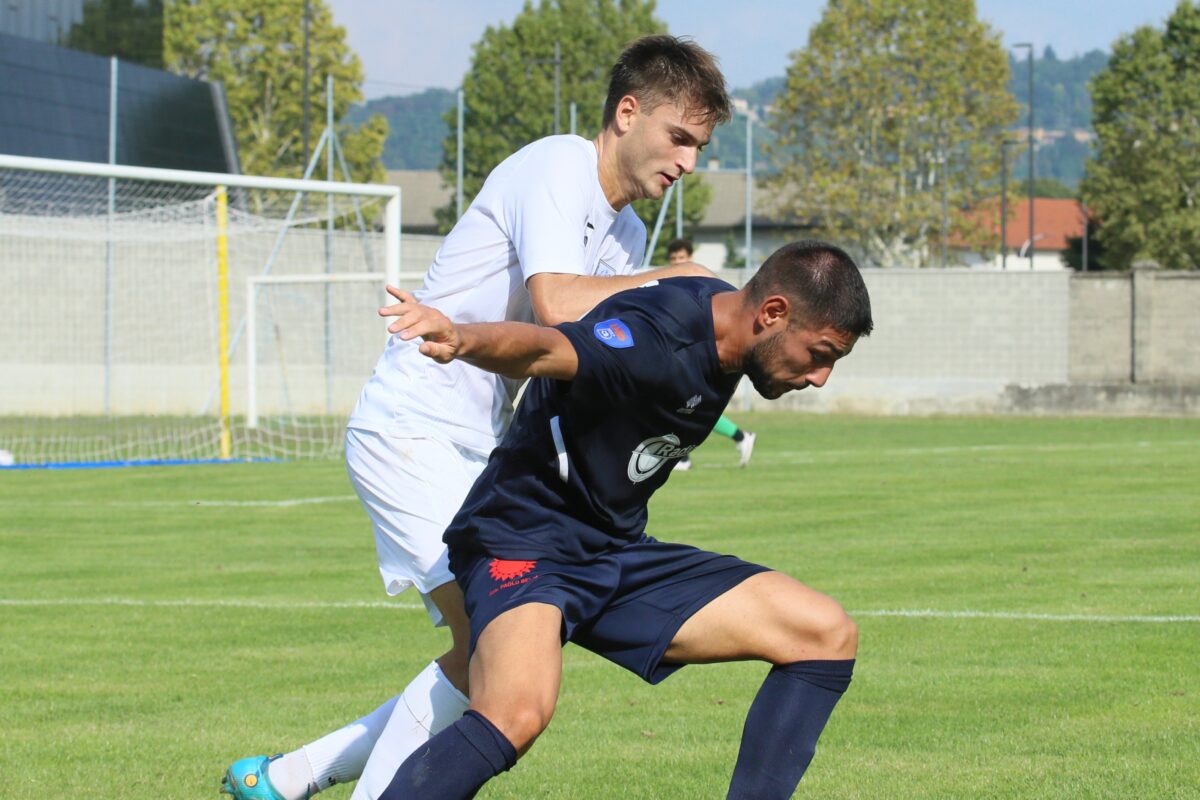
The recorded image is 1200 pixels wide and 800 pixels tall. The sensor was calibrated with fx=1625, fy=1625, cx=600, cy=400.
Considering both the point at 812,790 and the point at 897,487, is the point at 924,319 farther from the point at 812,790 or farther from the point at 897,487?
the point at 812,790

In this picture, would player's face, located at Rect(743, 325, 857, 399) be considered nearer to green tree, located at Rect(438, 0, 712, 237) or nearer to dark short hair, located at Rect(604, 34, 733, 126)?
dark short hair, located at Rect(604, 34, 733, 126)

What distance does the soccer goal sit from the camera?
23.8 meters

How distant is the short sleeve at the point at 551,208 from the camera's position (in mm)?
4398

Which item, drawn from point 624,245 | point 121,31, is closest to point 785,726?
point 624,245

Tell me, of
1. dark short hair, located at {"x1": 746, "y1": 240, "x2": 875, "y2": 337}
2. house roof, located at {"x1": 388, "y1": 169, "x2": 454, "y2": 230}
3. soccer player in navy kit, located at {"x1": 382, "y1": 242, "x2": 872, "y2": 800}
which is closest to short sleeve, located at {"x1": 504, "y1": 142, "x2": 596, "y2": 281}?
soccer player in navy kit, located at {"x1": 382, "y1": 242, "x2": 872, "y2": 800}

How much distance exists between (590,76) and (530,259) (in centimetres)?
7552

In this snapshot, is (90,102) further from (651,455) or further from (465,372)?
(651,455)

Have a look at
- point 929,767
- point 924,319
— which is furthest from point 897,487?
point 924,319

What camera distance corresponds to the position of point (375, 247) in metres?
32.5

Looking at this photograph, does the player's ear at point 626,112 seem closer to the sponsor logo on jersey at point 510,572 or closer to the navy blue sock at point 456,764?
the sponsor logo on jersey at point 510,572

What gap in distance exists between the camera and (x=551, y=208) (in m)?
4.47

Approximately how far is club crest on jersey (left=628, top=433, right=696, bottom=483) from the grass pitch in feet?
4.72

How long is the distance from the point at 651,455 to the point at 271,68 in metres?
69.3

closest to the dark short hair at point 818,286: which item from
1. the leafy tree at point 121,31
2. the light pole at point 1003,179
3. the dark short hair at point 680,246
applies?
the dark short hair at point 680,246
